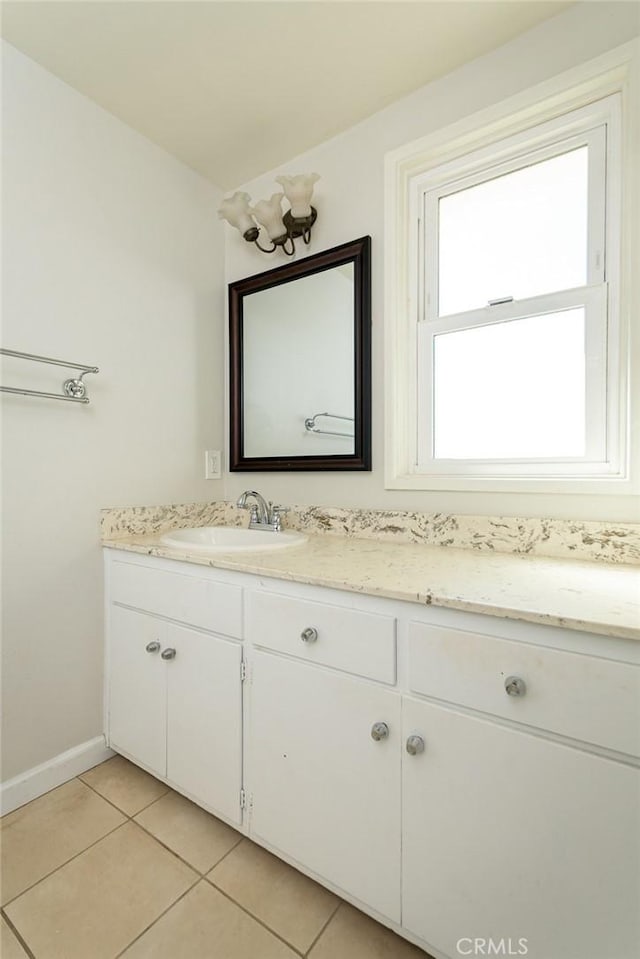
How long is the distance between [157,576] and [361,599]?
2.40 ft

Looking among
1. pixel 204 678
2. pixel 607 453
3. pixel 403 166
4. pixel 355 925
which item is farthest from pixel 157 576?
pixel 403 166

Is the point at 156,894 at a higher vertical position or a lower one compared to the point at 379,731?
lower

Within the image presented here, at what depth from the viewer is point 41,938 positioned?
0.96 m

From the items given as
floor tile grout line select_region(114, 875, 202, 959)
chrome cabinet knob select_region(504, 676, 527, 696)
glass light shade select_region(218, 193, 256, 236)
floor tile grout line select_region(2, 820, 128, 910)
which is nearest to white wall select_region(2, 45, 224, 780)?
glass light shade select_region(218, 193, 256, 236)

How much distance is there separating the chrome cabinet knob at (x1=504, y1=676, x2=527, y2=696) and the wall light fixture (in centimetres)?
167

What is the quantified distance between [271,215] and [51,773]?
2.12 metres

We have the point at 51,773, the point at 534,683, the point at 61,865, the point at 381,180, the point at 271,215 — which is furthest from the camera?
the point at 271,215

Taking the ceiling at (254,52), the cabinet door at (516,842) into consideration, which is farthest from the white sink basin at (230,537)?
the ceiling at (254,52)

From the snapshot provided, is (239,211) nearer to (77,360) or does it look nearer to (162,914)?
(77,360)

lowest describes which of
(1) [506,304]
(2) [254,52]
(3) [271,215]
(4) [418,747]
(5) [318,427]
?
(4) [418,747]

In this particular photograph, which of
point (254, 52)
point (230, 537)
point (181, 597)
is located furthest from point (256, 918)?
point (254, 52)

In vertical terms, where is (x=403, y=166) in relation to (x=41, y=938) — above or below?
above

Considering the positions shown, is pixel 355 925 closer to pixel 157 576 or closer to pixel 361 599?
pixel 361 599

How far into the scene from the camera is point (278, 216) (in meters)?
1.70
